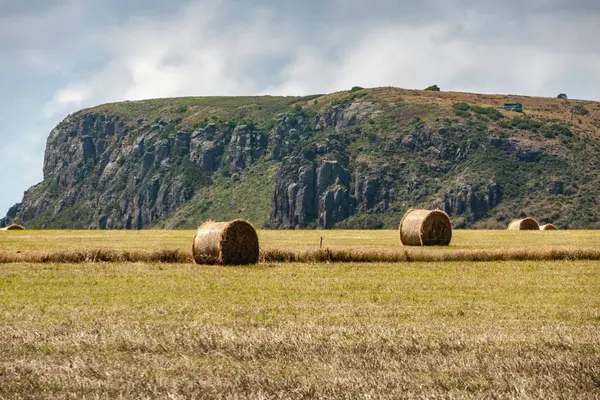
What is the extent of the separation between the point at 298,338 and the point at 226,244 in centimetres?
1765

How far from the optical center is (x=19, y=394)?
1025 centimetres

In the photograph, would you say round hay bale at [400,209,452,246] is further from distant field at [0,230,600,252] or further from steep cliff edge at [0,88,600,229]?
steep cliff edge at [0,88,600,229]

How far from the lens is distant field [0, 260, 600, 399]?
10672 mm

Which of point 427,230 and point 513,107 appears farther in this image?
point 513,107

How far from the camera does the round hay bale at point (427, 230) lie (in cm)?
4403

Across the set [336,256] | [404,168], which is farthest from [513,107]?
[336,256]

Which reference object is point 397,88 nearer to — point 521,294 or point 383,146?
point 383,146

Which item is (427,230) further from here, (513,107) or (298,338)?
(513,107)

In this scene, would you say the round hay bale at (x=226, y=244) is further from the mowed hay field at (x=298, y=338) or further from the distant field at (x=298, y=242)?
the mowed hay field at (x=298, y=338)

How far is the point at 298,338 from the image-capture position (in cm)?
1351

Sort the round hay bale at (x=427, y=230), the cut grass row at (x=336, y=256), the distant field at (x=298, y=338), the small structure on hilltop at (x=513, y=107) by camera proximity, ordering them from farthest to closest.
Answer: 1. the small structure on hilltop at (x=513, y=107)
2. the round hay bale at (x=427, y=230)
3. the cut grass row at (x=336, y=256)
4. the distant field at (x=298, y=338)

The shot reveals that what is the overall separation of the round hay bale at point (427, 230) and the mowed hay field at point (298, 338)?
1970 cm

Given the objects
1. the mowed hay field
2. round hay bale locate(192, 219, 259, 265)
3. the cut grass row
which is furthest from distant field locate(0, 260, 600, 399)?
the cut grass row

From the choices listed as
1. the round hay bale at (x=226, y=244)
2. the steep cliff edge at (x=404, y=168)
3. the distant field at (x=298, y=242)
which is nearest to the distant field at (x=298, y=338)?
the round hay bale at (x=226, y=244)
